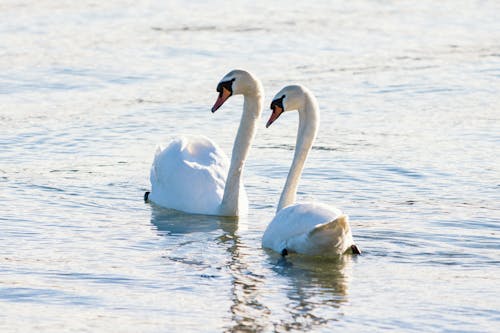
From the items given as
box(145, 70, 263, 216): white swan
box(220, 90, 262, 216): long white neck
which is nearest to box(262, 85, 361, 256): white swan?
box(220, 90, 262, 216): long white neck

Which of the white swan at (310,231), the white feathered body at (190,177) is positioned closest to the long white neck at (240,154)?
the white feathered body at (190,177)

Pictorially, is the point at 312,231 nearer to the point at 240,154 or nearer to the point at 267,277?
the point at 267,277

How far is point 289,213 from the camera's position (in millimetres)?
10062

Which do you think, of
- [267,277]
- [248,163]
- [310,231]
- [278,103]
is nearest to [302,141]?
[278,103]

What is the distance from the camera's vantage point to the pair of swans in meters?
9.89

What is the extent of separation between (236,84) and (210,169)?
0.95 m

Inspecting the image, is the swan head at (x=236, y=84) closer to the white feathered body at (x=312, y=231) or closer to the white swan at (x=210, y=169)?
the white swan at (x=210, y=169)

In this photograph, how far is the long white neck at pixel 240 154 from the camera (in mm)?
11641

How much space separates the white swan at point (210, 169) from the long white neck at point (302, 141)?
715mm

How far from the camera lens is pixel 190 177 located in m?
12.0

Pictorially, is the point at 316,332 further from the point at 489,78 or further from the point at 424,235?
the point at 489,78

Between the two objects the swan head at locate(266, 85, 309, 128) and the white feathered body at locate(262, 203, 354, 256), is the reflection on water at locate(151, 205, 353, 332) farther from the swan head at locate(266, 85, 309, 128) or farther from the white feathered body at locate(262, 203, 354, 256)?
the swan head at locate(266, 85, 309, 128)

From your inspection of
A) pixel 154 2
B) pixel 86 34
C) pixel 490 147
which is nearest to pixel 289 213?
pixel 490 147

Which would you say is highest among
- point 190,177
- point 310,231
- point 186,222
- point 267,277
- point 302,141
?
point 302,141
